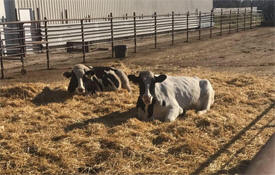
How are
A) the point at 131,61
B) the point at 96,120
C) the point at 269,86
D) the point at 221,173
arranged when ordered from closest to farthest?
the point at 221,173
the point at 96,120
the point at 269,86
the point at 131,61

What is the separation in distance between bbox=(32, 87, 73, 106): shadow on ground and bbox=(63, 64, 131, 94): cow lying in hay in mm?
252

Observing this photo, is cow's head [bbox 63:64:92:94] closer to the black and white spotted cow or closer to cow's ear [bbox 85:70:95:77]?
cow's ear [bbox 85:70:95:77]

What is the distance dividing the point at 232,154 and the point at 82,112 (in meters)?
3.15

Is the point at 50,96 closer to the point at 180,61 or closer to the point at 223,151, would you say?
the point at 223,151

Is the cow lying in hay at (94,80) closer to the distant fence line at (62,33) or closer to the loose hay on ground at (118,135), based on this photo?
the loose hay on ground at (118,135)

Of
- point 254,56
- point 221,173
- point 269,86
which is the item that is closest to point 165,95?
point 221,173

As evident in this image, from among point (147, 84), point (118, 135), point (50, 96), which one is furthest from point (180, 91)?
point (50, 96)

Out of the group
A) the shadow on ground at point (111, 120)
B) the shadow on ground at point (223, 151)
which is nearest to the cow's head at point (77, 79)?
the shadow on ground at point (111, 120)

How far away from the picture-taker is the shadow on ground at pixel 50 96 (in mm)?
7727

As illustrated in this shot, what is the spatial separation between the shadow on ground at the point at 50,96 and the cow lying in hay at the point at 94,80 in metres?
0.25

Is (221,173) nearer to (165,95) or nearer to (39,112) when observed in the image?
(165,95)

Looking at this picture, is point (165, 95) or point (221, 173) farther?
point (165, 95)

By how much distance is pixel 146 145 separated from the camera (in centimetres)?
505

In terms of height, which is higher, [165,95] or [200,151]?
[165,95]
